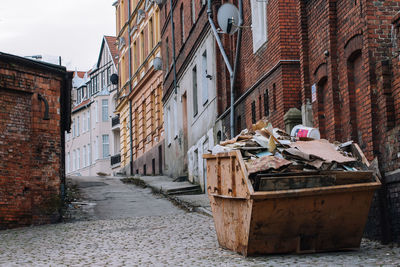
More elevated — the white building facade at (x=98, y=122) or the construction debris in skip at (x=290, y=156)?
the white building facade at (x=98, y=122)

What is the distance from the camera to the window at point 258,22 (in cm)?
1897

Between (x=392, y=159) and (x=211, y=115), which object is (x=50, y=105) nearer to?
(x=211, y=115)

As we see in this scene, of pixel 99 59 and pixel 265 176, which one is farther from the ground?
pixel 99 59

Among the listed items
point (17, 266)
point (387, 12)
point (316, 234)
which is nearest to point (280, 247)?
point (316, 234)

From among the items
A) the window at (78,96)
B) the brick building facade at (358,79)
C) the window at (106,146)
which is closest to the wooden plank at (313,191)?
the brick building facade at (358,79)

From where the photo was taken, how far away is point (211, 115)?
1006 inches

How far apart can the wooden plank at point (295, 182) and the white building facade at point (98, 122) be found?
2006 inches

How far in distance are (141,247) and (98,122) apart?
55014 millimetres

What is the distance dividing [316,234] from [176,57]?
23663 mm

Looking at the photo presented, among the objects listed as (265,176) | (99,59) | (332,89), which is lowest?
(265,176)

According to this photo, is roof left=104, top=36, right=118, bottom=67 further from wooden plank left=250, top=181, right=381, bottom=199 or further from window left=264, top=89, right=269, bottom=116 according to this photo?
wooden plank left=250, top=181, right=381, bottom=199

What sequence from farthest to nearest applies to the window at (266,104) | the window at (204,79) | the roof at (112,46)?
the roof at (112,46)
the window at (204,79)
the window at (266,104)

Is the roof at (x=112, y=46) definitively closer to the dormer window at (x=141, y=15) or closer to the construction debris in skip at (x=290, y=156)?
the dormer window at (x=141, y=15)

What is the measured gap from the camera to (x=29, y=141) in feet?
58.8
